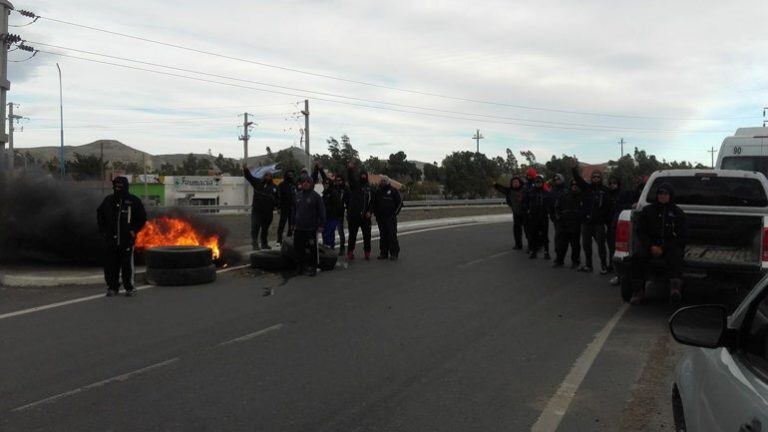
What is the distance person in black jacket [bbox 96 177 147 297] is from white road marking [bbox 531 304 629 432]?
6329 millimetres

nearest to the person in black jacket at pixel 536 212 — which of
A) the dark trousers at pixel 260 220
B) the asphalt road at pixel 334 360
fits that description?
the asphalt road at pixel 334 360

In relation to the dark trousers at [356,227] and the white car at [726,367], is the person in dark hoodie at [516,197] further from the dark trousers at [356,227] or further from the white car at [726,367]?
the white car at [726,367]

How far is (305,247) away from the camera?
11125mm

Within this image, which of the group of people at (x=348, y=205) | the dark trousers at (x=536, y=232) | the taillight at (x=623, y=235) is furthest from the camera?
the dark trousers at (x=536, y=232)

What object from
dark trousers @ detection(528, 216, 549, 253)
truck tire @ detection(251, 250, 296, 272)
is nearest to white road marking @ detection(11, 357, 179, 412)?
truck tire @ detection(251, 250, 296, 272)

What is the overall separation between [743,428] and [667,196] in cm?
654

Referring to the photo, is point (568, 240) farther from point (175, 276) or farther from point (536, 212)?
point (175, 276)

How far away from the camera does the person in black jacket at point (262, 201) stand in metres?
13.4

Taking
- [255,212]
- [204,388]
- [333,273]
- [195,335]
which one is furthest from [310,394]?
[255,212]

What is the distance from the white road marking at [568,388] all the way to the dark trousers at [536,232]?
253 inches

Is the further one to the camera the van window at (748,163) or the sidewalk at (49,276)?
the van window at (748,163)

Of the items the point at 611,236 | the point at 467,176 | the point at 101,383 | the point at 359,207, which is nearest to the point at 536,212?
the point at 611,236

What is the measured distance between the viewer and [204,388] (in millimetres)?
4992

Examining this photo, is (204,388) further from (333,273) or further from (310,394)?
(333,273)
